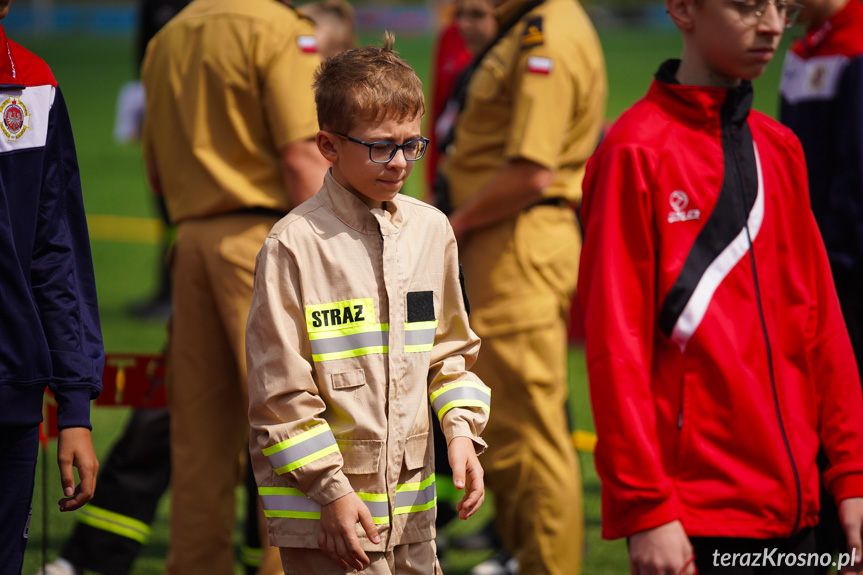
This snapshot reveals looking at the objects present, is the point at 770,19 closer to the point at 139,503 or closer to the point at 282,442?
the point at 282,442

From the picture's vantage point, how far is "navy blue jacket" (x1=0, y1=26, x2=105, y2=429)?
7.62 ft

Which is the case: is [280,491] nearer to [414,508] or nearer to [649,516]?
[414,508]

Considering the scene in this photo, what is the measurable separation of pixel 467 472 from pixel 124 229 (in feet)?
42.0

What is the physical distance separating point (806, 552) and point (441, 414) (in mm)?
920

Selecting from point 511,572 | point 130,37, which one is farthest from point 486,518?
point 130,37

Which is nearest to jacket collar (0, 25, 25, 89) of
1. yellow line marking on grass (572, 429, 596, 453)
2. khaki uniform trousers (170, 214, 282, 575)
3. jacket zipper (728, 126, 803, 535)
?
khaki uniform trousers (170, 214, 282, 575)

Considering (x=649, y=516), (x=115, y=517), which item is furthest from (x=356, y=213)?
(x=115, y=517)

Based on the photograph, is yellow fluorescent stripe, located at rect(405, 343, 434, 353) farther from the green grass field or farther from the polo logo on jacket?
the green grass field

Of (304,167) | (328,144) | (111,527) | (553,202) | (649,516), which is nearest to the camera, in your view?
(649,516)

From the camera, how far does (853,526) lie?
259 cm

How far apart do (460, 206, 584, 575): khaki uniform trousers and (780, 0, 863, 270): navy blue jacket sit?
0.97 meters

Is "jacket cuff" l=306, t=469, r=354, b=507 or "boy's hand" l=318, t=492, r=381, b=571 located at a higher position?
"jacket cuff" l=306, t=469, r=354, b=507

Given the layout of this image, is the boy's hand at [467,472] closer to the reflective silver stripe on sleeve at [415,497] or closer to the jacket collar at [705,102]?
the reflective silver stripe on sleeve at [415,497]

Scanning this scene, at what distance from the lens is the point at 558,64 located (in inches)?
159
